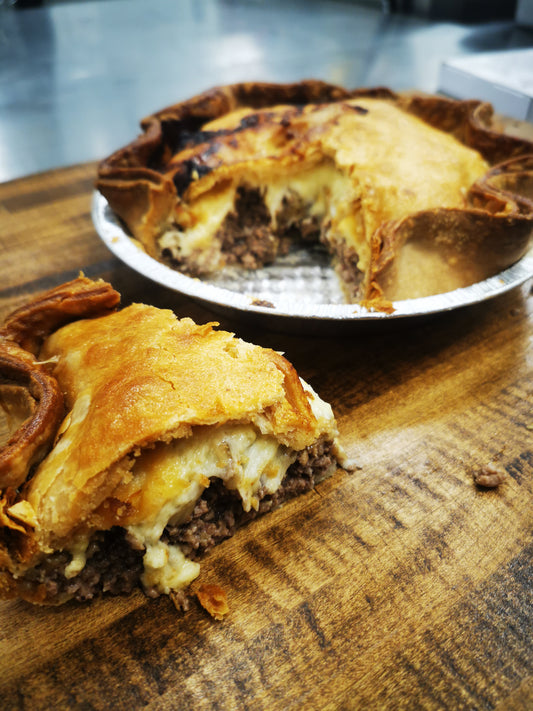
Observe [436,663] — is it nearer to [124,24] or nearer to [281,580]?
[281,580]

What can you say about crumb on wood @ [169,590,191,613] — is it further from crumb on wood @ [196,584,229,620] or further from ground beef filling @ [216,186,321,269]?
ground beef filling @ [216,186,321,269]

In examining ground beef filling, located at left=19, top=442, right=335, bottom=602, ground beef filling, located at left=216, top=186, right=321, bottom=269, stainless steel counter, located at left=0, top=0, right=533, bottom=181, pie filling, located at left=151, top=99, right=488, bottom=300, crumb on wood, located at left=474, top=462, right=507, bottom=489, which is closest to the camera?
ground beef filling, located at left=19, top=442, right=335, bottom=602

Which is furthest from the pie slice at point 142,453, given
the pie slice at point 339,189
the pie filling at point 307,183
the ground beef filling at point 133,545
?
the pie filling at point 307,183

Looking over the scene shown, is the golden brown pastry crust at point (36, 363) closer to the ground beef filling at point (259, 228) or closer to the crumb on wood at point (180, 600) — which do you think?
the crumb on wood at point (180, 600)

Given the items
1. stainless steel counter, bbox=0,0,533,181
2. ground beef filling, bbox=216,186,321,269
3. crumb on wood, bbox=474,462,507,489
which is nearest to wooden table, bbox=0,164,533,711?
crumb on wood, bbox=474,462,507,489

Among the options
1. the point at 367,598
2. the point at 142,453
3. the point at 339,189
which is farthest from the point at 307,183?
the point at 367,598

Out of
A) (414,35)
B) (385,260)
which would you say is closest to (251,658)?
(385,260)
